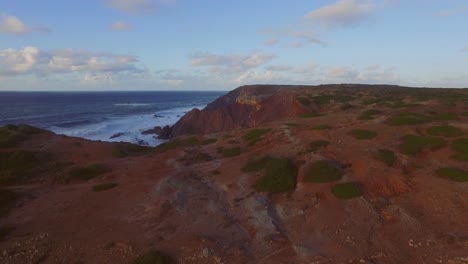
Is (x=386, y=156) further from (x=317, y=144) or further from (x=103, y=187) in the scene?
(x=103, y=187)

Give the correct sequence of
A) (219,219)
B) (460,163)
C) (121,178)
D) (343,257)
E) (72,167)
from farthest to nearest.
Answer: (72,167), (121,178), (460,163), (219,219), (343,257)

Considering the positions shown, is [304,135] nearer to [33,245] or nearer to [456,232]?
[456,232]

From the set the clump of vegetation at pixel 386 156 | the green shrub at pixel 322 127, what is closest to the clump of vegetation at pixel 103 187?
the green shrub at pixel 322 127

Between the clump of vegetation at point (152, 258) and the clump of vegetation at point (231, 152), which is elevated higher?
the clump of vegetation at point (231, 152)

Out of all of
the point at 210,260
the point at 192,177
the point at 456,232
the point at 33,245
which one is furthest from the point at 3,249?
the point at 456,232

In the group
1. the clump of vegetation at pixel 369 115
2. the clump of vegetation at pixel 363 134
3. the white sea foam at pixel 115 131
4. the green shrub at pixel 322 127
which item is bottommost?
the white sea foam at pixel 115 131

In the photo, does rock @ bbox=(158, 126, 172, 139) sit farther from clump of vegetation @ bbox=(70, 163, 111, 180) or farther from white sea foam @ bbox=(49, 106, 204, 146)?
clump of vegetation @ bbox=(70, 163, 111, 180)

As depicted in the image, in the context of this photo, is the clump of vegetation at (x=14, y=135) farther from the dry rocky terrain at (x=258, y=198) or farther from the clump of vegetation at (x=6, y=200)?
the clump of vegetation at (x=6, y=200)
